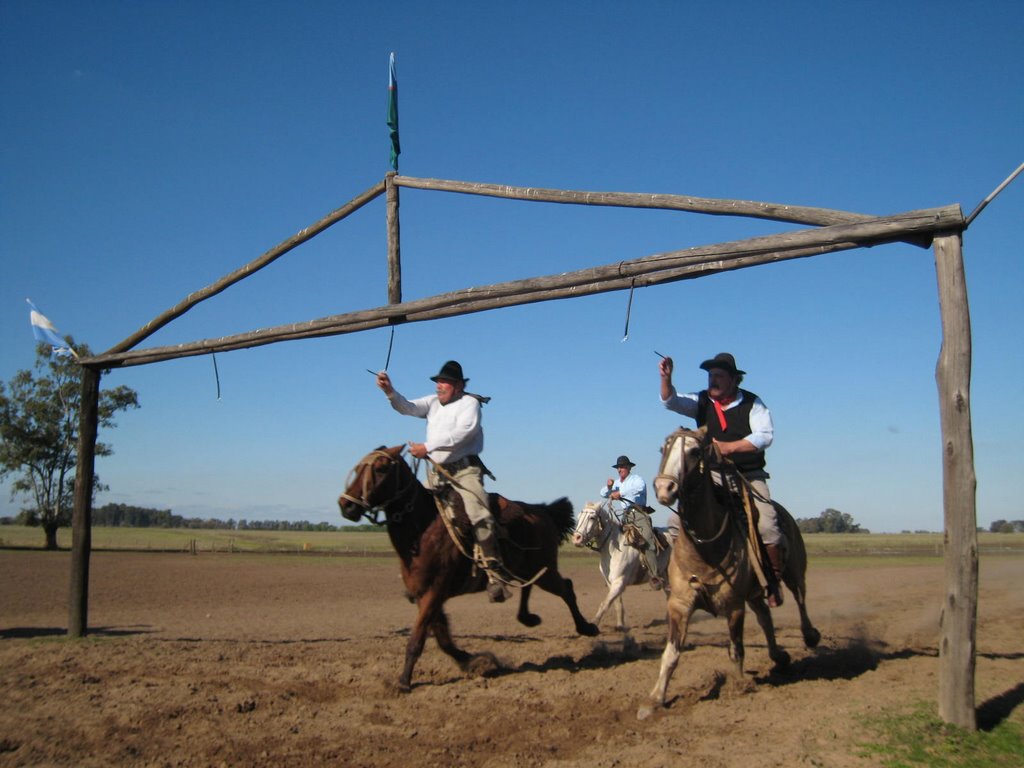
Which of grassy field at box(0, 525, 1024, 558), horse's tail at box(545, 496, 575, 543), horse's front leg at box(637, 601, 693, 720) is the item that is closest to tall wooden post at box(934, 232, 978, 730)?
horse's front leg at box(637, 601, 693, 720)

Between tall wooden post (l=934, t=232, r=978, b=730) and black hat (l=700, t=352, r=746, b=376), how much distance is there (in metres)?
2.35

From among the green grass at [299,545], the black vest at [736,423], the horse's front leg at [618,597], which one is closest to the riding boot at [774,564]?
the black vest at [736,423]

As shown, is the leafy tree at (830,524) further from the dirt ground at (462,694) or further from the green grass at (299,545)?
the dirt ground at (462,694)

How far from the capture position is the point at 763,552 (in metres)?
8.00

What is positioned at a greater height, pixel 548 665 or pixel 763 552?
pixel 763 552

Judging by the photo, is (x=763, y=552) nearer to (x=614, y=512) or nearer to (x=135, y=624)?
(x=614, y=512)

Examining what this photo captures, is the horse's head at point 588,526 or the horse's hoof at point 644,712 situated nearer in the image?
the horse's hoof at point 644,712

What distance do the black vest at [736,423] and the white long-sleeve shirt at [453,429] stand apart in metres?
2.52

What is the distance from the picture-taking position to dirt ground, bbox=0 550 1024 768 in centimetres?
602

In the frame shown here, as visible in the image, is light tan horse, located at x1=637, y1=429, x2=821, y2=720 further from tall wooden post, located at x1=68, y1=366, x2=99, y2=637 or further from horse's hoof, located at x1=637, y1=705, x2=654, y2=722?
tall wooden post, located at x1=68, y1=366, x2=99, y2=637

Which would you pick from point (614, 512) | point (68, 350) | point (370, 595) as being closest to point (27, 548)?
point (370, 595)

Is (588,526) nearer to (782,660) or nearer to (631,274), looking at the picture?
(782,660)

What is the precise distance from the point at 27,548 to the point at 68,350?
36.4 metres

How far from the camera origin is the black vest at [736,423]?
833cm
